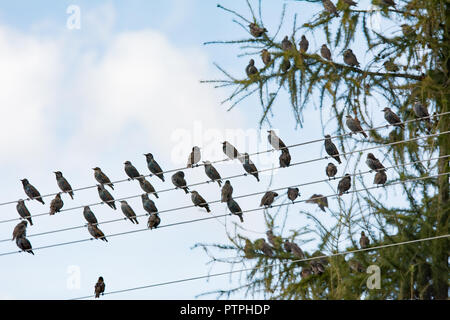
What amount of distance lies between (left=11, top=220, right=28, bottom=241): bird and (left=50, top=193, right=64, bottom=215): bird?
50 cm

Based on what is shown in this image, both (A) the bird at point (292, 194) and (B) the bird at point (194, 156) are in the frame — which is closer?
Result: (B) the bird at point (194, 156)

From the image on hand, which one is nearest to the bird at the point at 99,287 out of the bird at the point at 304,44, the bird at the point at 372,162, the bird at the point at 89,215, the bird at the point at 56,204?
the bird at the point at 89,215

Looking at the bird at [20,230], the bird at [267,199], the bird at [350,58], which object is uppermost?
the bird at [350,58]

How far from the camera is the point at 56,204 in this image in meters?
13.6

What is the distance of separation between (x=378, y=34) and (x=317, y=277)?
3.62 m

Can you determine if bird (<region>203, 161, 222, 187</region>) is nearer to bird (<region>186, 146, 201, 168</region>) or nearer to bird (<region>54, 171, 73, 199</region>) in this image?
bird (<region>186, 146, 201, 168</region>)

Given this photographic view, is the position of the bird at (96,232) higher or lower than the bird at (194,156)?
lower

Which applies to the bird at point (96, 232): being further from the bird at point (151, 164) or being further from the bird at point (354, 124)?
the bird at point (354, 124)

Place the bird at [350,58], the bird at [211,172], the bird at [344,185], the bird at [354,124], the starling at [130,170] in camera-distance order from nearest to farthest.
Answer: the bird at [211,172]
the bird at [344,185]
the bird at [354,124]
the bird at [350,58]
the starling at [130,170]

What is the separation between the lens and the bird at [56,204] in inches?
534

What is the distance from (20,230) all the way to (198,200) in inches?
112

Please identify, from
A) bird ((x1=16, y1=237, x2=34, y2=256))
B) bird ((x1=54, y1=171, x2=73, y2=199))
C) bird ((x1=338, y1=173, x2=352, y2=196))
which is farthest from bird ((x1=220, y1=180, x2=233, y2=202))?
bird ((x1=16, y1=237, x2=34, y2=256))

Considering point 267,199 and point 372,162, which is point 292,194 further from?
point 372,162

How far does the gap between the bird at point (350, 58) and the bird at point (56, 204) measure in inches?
183
